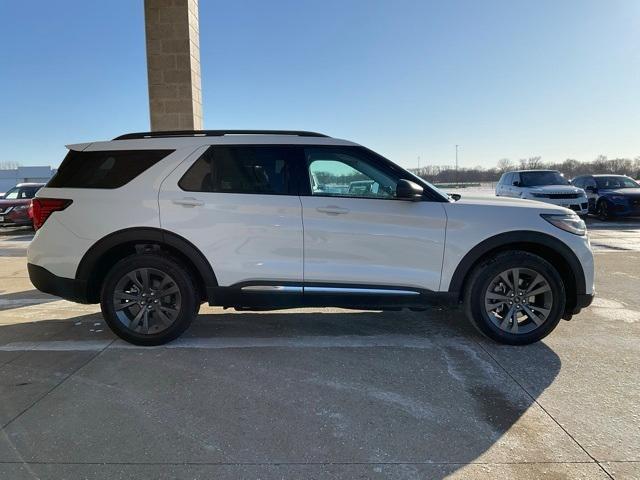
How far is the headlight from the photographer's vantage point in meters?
4.12

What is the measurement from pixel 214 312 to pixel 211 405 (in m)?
2.44

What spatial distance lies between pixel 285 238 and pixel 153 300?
1396 mm

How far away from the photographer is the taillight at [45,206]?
416 centimetres

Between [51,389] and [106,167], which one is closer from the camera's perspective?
[51,389]

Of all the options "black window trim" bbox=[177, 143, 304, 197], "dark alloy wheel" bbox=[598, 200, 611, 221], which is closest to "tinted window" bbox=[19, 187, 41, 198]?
"black window trim" bbox=[177, 143, 304, 197]

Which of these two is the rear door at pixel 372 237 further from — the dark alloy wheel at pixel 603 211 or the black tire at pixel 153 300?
the dark alloy wheel at pixel 603 211

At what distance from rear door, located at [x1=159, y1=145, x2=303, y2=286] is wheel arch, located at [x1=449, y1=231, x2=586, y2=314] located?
149 cm

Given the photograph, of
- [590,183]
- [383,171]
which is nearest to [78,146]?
[383,171]

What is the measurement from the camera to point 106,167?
4188 millimetres

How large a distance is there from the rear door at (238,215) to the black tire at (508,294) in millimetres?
1640

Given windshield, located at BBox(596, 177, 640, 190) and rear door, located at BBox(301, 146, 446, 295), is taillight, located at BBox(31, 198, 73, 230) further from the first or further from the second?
windshield, located at BBox(596, 177, 640, 190)

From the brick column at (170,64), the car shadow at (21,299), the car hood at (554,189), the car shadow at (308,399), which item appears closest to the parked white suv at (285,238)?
the car shadow at (308,399)

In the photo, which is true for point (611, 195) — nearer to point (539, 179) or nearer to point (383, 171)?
point (539, 179)

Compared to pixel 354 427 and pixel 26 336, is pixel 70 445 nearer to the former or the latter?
pixel 354 427
